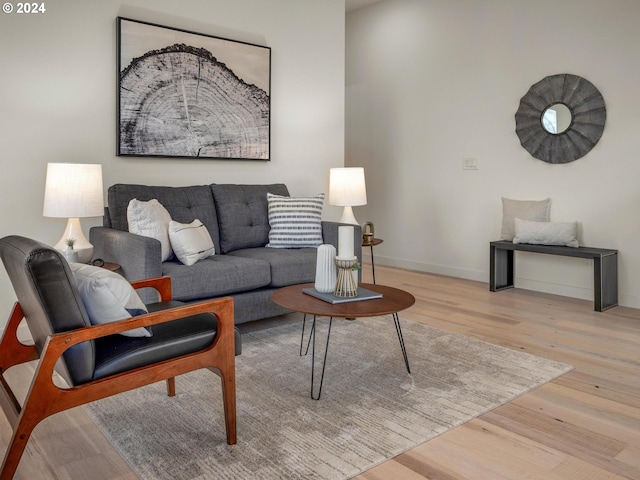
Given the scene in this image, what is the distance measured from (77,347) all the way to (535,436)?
1726 mm

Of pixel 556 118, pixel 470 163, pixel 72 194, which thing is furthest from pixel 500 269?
pixel 72 194

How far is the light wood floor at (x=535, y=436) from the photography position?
1822mm

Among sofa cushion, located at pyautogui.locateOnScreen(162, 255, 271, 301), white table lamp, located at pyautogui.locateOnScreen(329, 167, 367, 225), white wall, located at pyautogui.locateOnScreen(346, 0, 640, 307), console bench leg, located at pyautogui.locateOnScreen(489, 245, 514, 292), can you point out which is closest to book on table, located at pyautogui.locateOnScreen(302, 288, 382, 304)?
sofa cushion, located at pyautogui.locateOnScreen(162, 255, 271, 301)


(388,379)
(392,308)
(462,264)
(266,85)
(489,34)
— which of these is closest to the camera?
(392,308)

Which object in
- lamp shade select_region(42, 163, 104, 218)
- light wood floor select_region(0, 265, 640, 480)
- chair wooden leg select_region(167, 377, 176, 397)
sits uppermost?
lamp shade select_region(42, 163, 104, 218)

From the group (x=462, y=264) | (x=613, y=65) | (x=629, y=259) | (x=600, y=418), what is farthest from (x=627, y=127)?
(x=600, y=418)

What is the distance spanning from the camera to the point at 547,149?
4.56 m

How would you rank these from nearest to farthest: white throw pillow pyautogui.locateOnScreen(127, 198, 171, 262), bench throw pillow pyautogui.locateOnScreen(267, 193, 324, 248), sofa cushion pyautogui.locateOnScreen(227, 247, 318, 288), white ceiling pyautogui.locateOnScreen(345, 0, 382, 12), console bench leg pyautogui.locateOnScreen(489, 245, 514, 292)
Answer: white throw pillow pyautogui.locateOnScreen(127, 198, 171, 262)
sofa cushion pyautogui.locateOnScreen(227, 247, 318, 288)
bench throw pillow pyautogui.locateOnScreen(267, 193, 324, 248)
console bench leg pyautogui.locateOnScreen(489, 245, 514, 292)
white ceiling pyautogui.locateOnScreen(345, 0, 382, 12)

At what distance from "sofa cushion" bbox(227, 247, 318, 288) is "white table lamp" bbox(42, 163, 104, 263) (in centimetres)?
99

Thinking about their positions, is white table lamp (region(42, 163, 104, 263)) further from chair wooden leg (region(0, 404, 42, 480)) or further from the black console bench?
the black console bench

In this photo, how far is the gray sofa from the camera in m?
3.02

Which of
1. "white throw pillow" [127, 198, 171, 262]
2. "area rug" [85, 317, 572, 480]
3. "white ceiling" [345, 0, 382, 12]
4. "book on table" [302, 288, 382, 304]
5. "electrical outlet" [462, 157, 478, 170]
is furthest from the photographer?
"white ceiling" [345, 0, 382, 12]

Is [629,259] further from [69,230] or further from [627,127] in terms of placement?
[69,230]

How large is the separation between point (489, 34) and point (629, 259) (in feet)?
7.94
